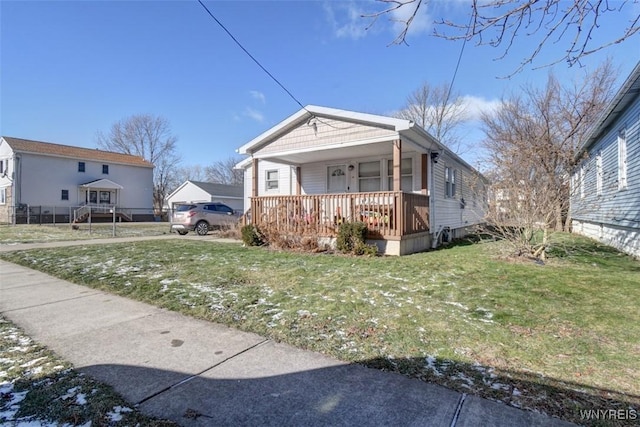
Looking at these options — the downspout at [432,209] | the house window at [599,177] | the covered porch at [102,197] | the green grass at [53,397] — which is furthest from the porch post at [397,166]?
the covered porch at [102,197]

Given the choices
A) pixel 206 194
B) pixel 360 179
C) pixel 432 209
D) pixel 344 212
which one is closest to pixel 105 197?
pixel 206 194

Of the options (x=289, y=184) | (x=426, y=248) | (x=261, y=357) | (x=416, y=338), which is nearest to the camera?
(x=261, y=357)

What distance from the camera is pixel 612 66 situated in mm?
17938

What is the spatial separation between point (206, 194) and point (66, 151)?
1278cm

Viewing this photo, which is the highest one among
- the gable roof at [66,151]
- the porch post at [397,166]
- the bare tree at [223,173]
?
the bare tree at [223,173]

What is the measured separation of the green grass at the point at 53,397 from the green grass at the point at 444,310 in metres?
1.44

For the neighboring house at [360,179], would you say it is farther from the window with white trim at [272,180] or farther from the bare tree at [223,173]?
the bare tree at [223,173]

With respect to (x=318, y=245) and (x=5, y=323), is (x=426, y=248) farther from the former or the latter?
(x=5, y=323)

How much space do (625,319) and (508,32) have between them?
3.37 m

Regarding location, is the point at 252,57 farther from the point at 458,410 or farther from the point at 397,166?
the point at 458,410

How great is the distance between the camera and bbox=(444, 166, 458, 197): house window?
12641 mm

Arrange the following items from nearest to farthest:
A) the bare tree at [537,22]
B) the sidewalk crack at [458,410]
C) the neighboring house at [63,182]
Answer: the sidewalk crack at [458,410] → the bare tree at [537,22] → the neighboring house at [63,182]

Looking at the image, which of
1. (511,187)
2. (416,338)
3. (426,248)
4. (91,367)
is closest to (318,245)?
(426,248)

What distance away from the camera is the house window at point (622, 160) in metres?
8.80
